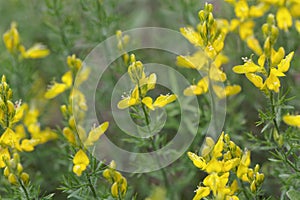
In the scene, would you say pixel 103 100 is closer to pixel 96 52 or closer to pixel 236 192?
pixel 96 52

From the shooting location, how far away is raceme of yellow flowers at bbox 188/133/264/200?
2.52 metres

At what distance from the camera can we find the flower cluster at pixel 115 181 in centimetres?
269

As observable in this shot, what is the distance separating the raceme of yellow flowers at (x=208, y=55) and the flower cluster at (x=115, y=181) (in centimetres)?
70

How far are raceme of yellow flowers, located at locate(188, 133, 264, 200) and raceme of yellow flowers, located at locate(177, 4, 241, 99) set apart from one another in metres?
0.46

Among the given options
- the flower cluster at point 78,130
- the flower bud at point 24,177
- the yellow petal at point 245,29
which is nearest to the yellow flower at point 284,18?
the yellow petal at point 245,29

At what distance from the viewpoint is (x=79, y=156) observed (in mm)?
2779

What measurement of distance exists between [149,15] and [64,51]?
5.21 feet

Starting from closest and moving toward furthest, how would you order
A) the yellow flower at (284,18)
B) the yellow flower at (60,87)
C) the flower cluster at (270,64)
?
the flower cluster at (270,64) < the yellow flower at (284,18) < the yellow flower at (60,87)

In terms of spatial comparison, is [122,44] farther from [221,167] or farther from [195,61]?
[221,167]

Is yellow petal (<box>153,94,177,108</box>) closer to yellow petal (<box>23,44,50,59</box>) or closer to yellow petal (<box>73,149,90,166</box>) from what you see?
yellow petal (<box>73,149,90,166</box>)

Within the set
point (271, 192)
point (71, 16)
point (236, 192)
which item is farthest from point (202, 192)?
point (71, 16)

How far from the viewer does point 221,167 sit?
8.43ft

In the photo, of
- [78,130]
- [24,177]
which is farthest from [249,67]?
[24,177]

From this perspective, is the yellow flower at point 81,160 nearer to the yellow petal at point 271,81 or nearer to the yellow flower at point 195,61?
the yellow flower at point 195,61
